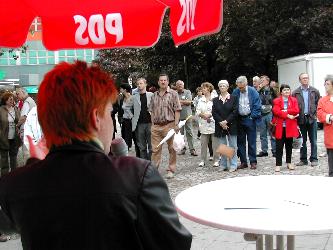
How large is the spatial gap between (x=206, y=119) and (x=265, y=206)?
6988 mm

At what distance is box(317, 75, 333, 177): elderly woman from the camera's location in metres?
7.55

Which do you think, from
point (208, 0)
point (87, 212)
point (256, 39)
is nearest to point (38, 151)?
point (87, 212)

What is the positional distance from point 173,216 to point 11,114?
777 centimetres

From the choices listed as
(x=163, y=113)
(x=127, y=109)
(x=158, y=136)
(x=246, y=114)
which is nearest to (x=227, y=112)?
(x=246, y=114)

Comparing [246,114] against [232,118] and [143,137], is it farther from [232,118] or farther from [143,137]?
[143,137]

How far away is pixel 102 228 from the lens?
1584 millimetres

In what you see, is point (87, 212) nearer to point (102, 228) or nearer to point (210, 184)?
point (102, 228)

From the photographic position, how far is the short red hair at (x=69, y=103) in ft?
5.40

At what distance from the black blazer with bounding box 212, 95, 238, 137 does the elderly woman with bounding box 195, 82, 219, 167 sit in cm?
46

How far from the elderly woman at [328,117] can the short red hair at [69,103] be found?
254 inches

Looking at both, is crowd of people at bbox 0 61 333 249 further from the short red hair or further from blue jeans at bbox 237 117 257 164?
blue jeans at bbox 237 117 257 164

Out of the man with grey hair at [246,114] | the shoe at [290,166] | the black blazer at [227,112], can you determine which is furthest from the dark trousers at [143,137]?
the shoe at [290,166]

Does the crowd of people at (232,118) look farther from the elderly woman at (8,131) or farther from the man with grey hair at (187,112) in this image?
the elderly woman at (8,131)

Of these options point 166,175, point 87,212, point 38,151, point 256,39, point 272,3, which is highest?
point 272,3
